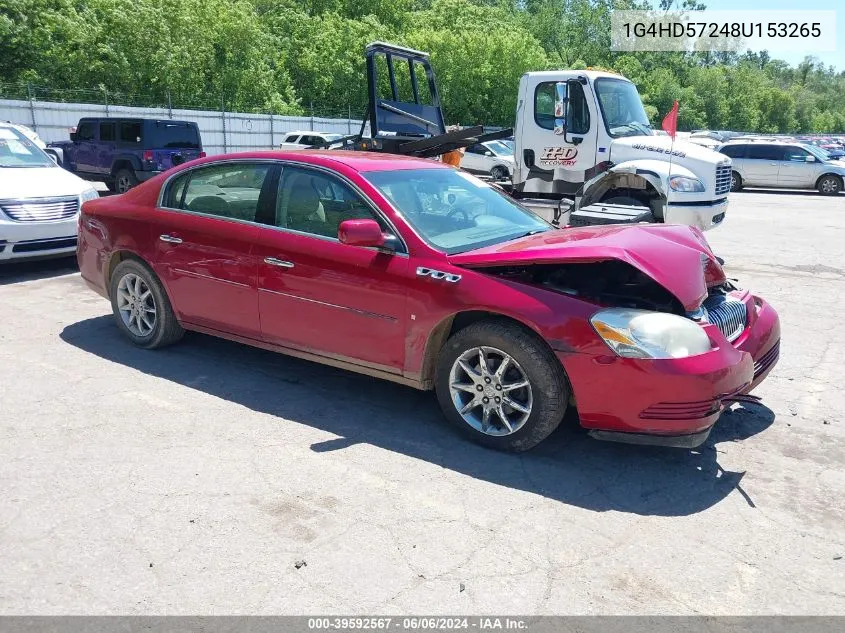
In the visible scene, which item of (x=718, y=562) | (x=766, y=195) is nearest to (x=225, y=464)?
(x=718, y=562)

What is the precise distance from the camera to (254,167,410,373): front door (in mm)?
4359

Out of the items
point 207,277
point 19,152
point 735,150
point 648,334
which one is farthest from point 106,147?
point 735,150

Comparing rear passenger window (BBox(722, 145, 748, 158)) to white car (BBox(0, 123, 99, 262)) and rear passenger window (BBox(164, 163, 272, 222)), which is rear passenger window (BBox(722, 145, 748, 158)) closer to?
white car (BBox(0, 123, 99, 262))

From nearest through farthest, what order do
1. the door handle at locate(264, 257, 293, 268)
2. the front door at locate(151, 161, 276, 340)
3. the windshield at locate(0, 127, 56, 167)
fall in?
the door handle at locate(264, 257, 293, 268)
the front door at locate(151, 161, 276, 340)
the windshield at locate(0, 127, 56, 167)

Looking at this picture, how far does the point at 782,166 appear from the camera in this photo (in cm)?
2380

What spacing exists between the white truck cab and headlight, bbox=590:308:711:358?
6275 mm

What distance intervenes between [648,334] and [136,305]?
3960mm

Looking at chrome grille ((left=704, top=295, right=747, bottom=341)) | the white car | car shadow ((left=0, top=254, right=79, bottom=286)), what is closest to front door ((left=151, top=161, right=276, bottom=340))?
chrome grille ((left=704, top=295, right=747, bottom=341))

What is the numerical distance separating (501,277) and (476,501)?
48.4 inches

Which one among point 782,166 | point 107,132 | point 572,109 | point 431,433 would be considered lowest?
point 431,433

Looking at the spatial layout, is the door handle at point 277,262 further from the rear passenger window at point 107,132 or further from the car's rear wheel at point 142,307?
the rear passenger window at point 107,132

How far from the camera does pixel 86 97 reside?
94.0ft

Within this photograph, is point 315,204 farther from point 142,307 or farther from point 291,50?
point 291,50

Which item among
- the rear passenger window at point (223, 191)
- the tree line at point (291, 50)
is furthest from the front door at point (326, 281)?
the tree line at point (291, 50)
